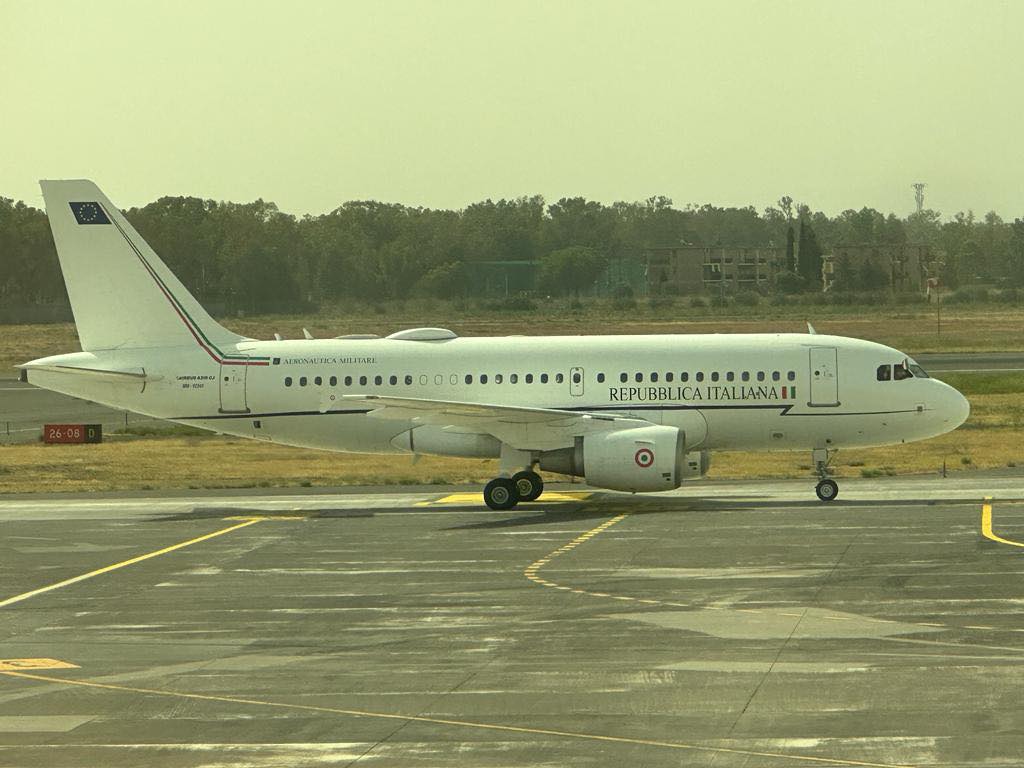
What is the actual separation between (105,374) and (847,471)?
74.1 feet

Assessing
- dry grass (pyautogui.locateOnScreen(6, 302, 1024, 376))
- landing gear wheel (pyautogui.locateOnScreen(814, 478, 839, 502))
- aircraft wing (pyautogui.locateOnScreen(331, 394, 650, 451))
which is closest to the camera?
aircraft wing (pyautogui.locateOnScreen(331, 394, 650, 451))

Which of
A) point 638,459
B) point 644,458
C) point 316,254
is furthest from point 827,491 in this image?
point 316,254

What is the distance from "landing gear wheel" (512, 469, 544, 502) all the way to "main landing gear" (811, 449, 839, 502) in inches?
276

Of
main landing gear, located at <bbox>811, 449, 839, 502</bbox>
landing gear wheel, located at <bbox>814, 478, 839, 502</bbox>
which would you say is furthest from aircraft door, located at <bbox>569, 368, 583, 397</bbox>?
landing gear wheel, located at <bbox>814, 478, 839, 502</bbox>

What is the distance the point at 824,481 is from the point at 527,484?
24.3 ft

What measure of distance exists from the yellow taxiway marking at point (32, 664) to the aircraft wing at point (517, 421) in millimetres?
16844

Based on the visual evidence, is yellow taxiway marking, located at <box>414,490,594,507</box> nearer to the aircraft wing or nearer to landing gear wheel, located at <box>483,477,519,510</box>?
landing gear wheel, located at <box>483,477,519,510</box>

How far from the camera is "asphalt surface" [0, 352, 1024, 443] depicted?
7056 centimetres

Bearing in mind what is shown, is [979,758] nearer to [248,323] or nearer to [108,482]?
[108,482]

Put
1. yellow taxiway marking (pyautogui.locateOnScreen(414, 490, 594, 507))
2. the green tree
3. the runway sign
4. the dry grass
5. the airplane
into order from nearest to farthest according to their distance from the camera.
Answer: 1. the airplane
2. yellow taxiway marking (pyautogui.locateOnScreen(414, 490, 594, 507))
3. the runway sign
4. the dry grass
5. the green tree

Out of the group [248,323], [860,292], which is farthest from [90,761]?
[860,292]

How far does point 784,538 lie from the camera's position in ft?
107

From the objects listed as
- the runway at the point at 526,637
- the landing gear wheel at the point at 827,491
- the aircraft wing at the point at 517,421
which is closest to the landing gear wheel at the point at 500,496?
the runway at the point at 526,637

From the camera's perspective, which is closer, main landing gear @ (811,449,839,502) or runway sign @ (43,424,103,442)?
main landing gear @ (811,449,839,502)
